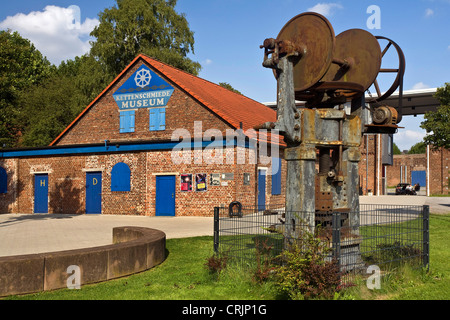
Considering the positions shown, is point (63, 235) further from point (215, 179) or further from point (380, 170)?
point (380, 170)

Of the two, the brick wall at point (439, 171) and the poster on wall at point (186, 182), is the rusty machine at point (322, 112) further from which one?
the brick wall at point (439, 171)

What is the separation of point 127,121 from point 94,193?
14.6 feet

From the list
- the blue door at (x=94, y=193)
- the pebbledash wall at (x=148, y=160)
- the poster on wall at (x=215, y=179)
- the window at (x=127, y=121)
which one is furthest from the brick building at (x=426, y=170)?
the blue door at (x=94, y=193)

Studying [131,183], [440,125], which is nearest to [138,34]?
[131,183]

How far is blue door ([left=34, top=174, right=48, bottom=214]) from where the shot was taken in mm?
23797

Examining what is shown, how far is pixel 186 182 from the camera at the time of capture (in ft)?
65.4

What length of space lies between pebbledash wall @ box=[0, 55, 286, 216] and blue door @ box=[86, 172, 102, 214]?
0.18ft

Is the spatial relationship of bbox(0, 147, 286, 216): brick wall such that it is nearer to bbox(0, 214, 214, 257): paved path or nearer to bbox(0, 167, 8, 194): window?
bbox(0, 167, 8, 194): window

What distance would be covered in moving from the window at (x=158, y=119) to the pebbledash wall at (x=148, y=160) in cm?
5

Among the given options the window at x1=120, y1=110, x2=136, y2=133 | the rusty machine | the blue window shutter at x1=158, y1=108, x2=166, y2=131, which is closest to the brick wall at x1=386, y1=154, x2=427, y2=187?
the blue window shutter at x1=158, y1=108, x2=166, y2=131

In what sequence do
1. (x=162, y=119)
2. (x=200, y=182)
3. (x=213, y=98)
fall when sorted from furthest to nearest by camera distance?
(x=213, y=98)
(x=162, y=119)
(x=200, y=182)

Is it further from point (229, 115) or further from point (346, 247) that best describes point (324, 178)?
point (229, 115)
